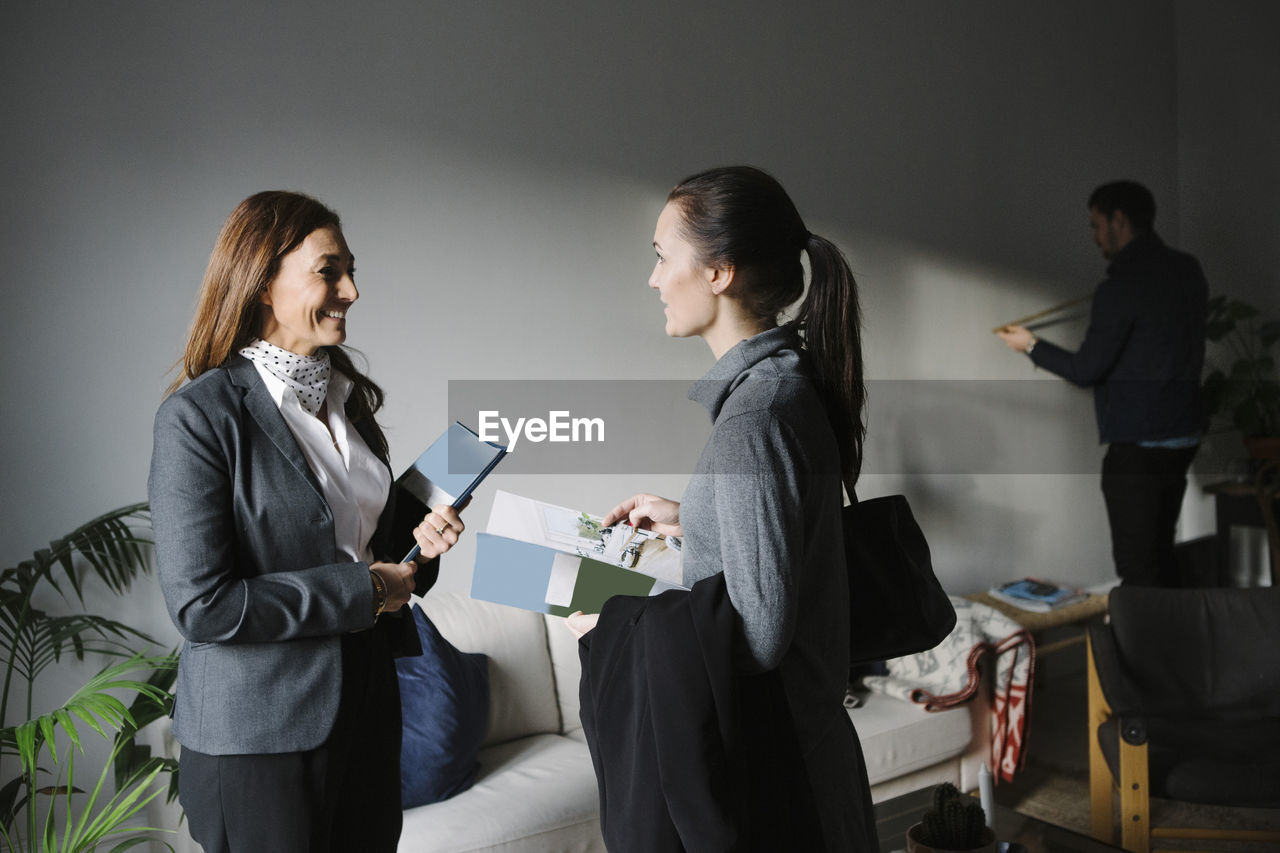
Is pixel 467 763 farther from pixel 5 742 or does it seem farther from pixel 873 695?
pixel 873 695

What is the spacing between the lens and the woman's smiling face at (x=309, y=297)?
1489mm

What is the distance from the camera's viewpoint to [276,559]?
141 centimetres

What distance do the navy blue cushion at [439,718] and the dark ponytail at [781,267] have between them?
4.06 feet

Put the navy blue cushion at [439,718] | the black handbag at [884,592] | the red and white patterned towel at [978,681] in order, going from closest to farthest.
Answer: the black handbag at [884,592] < the navy blue cushion at [439,718] < the red and white patterned towel at [978,681]

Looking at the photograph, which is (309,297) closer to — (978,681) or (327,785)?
(327,785)

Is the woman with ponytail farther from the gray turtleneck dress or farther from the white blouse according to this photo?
the white blouse

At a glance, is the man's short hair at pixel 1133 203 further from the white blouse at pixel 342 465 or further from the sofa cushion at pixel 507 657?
the white blouse at pixel 342 465

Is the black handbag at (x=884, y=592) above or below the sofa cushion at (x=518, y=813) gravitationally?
above

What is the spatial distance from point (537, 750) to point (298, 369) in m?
1.45

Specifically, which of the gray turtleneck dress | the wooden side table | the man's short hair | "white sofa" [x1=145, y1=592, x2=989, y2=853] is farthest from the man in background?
the gray turtleneck dress

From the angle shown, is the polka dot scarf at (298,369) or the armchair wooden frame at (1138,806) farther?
the armchair wooden frame at (1138,806)

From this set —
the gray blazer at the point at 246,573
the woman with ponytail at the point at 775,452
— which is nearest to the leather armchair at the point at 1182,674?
the woman with ponytail at the point at 775,452

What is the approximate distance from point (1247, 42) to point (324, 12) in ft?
14.5

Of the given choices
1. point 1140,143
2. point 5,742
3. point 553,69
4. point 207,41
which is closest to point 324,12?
point 207,41
